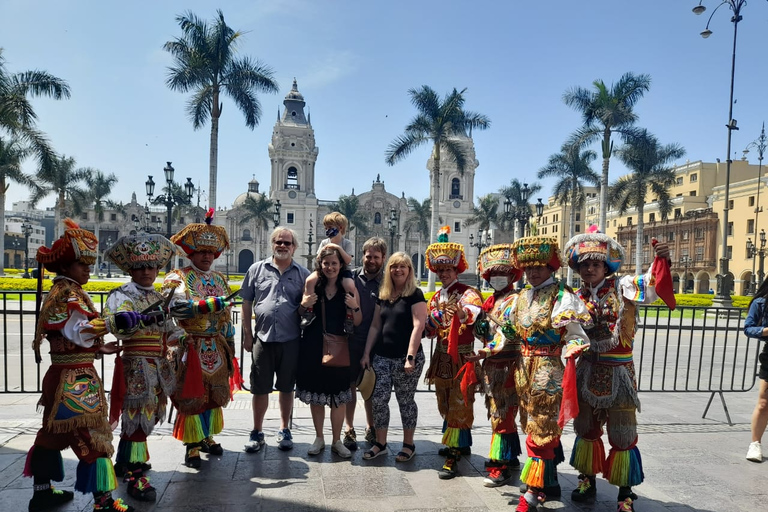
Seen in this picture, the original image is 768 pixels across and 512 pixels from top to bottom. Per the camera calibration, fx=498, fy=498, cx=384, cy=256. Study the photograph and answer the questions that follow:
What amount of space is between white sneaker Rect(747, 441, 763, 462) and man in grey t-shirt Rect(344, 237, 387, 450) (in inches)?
140

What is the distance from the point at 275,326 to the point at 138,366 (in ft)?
3.90

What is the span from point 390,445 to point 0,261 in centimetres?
3737

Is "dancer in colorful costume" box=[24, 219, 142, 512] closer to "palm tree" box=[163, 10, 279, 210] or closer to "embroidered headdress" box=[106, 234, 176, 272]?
"embroidered headdress" box=[106, 234, 176, 272]

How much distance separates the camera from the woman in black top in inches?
171

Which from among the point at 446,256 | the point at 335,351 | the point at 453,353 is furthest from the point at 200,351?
the point at 446,256

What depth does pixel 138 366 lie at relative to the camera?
370 cm

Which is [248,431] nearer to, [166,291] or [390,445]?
[390,445]

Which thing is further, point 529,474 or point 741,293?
point 741,293

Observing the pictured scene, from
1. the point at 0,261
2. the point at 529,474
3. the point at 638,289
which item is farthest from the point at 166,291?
the point at 0,261

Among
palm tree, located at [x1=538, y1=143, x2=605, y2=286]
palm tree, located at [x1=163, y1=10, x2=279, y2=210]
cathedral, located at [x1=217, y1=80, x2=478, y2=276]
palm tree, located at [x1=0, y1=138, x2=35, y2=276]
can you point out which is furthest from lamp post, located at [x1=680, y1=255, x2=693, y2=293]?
palm tree, located at [x1=0, y1=138, x2=35, y2=276]

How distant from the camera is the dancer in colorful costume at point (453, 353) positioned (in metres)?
4.15

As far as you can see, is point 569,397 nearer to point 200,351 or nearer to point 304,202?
point 200,351

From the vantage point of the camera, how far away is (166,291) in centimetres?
401

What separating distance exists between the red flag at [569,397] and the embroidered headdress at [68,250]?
3356 millimetres
